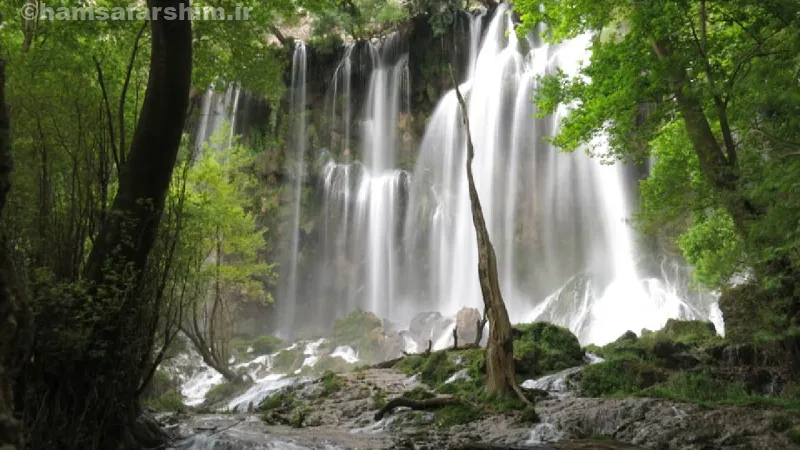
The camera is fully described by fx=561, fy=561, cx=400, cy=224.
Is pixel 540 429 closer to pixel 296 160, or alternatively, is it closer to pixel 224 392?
pixel 224 392

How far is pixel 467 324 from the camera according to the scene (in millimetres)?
21875

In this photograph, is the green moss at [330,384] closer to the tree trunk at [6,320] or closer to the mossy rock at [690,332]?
the mossy rock at [690,332]

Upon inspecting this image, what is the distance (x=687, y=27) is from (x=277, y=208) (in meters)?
26.9

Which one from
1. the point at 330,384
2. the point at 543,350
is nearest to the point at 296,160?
the point at 330,384

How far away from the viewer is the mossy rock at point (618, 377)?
985cm

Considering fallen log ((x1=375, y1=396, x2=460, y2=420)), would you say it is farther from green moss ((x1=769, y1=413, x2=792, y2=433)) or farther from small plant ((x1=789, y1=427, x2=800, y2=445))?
small plant ((x1=789, y1=427, x2=800, y2=445))

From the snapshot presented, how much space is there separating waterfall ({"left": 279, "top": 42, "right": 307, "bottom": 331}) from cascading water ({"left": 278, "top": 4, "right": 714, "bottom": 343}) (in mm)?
472

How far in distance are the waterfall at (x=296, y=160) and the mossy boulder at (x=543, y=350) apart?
798 inches

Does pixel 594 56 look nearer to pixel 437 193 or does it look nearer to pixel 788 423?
pixel 788 423

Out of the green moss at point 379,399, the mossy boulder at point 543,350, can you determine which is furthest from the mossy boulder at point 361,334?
the green moss at point 379,399

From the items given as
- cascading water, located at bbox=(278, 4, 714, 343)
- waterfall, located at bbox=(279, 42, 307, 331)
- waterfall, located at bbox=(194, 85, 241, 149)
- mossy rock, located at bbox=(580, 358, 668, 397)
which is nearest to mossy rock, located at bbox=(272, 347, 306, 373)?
cascading water, located at bbox=(278, 4, 714, 343)

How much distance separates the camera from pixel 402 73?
115 ft

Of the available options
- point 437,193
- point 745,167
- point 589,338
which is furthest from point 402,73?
point 745,167

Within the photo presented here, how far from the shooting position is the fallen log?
9.62 meters
